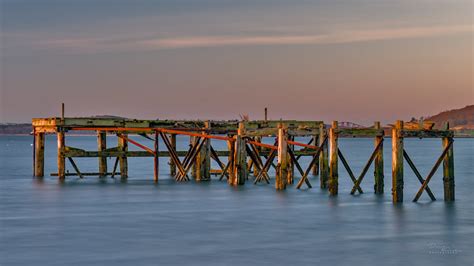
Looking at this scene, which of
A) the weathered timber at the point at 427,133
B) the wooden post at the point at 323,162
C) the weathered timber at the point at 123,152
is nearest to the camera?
the weathered timber at the point at 427,133

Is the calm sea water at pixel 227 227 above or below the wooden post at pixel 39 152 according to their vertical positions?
below

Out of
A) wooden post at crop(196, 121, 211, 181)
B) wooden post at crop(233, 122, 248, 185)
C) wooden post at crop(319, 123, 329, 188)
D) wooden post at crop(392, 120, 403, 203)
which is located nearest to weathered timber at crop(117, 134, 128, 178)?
wooden post at crop(196, 121, 211, 181)

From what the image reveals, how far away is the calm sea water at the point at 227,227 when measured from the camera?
821 inches

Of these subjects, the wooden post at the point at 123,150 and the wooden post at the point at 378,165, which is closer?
the wooden post at the point at 378,165

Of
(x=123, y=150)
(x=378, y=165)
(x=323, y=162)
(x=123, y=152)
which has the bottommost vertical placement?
(x=378, y=165)

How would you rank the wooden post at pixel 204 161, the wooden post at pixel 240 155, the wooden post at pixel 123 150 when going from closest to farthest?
the wooden post at pixel 240 155 → the wooden post at pixel 204 161 → the wooden post at pixel 123 150

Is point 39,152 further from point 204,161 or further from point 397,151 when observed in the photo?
point 397,151

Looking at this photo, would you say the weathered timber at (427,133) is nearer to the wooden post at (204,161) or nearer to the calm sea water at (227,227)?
the calm sea water at (227,227)

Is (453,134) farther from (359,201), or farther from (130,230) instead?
(130,230)

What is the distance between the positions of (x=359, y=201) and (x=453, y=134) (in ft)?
14.7

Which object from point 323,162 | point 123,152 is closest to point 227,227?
point 323,162

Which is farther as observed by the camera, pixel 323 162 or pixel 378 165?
pixel 323 162

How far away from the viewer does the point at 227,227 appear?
2625 centimetres

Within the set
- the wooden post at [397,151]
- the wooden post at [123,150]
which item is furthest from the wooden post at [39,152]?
the wooden post at [397,151]
